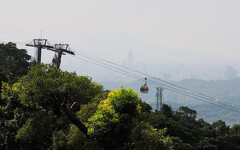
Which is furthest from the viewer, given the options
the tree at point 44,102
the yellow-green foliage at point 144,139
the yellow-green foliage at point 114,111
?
the tree at point 44,102

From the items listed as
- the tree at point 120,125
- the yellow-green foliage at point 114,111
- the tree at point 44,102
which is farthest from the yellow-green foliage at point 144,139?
the tree at point 44,102

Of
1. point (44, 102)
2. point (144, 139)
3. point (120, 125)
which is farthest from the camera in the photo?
point (44, 102)

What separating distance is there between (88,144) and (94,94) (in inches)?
138

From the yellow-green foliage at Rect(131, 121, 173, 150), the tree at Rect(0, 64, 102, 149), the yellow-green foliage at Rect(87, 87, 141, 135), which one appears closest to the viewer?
the yellow-green foliage at Rect(87, 87, 141, 135)

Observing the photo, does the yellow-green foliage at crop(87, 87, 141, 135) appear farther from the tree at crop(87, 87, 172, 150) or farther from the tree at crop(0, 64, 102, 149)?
the tree at crop(0, 64, 102, 149)

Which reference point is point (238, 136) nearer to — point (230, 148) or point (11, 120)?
point (230, 148)

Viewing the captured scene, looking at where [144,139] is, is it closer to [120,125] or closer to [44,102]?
[120,125]

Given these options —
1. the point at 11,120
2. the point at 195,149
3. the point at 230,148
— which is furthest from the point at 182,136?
the point at 11,120

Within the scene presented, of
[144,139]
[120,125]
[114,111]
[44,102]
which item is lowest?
[144,139]

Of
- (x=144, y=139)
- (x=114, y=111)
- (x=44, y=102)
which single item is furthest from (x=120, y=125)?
(x=44, y=102)

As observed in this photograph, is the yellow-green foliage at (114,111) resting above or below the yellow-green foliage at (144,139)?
above

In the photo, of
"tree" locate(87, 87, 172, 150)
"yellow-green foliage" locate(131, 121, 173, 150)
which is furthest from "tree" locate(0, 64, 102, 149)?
"yellow-green foliage" locate(131, 121, 173, 150)

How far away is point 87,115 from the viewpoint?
1733 centimetres

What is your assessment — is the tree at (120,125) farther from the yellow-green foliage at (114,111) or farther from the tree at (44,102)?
the tree at (44,102)
